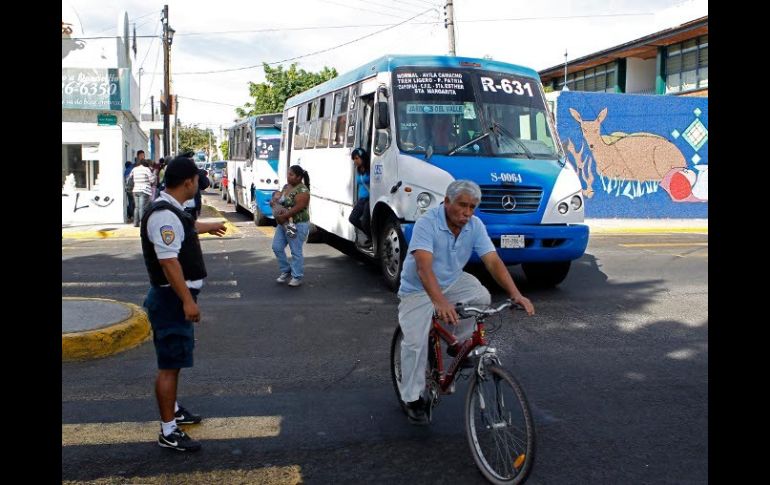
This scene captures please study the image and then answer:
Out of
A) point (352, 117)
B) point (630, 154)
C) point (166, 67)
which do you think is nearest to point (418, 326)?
point (352, 117)

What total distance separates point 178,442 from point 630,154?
64.9ft

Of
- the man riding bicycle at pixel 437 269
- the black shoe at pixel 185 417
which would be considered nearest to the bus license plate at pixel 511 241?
the man riding bicycle at pixel 437 269

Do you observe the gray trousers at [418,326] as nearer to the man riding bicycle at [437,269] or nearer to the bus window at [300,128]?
the man riding bicycle at [437,269]

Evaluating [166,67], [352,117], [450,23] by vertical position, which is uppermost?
[450,23]

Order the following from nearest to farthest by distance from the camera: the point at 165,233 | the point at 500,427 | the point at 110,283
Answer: the point at 500,427 < the point at 165,233 < the point at 110,283

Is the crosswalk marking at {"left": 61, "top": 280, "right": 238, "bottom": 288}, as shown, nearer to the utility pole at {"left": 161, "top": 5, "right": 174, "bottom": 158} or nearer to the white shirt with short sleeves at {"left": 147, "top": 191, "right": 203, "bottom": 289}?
the white shirt with short sleeves at {"left": 147, "top": 191, "right": 203, "bottom": 289}

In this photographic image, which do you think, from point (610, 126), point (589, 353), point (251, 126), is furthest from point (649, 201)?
point (589, 353)

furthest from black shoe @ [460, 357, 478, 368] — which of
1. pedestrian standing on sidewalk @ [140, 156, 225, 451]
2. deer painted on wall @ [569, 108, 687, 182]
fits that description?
deer painted on wall @ [569, 108, 687, 182]

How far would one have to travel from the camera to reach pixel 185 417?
446cm

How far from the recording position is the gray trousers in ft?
14.1

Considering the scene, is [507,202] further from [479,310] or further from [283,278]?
[479,310]

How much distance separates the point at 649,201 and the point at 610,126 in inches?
103

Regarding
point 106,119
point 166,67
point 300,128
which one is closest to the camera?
point 300,128
